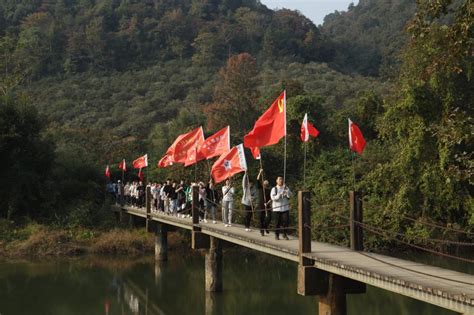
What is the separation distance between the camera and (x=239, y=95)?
2290 inches

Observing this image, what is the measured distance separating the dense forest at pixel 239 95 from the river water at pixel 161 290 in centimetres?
366

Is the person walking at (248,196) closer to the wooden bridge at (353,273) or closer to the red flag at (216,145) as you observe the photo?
the wooden bridge at (353,273)

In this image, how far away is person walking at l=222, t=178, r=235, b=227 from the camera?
19.8 m

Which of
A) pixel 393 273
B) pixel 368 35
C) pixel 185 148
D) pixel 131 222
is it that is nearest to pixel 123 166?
pixel 131 222

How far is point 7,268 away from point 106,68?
2364 inches

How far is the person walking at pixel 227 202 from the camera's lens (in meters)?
19.8

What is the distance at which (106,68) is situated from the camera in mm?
86125

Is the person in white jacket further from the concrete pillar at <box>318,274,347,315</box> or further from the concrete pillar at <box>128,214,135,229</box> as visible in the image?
the concrete pillar at <box>128,214,135,229</box>

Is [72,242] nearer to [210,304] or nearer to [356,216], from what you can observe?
[210,304]

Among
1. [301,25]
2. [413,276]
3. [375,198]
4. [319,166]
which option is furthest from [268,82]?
[413,276]

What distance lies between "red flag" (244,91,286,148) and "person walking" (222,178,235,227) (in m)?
3.99

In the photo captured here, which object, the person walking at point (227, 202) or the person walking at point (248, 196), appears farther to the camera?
the person walking at point (227, 202)

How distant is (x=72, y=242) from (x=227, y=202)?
15.2 meters

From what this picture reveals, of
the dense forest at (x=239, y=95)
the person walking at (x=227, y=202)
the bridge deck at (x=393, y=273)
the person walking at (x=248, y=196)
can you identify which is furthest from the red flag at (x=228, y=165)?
the dense forest at (x=239, y=95)
